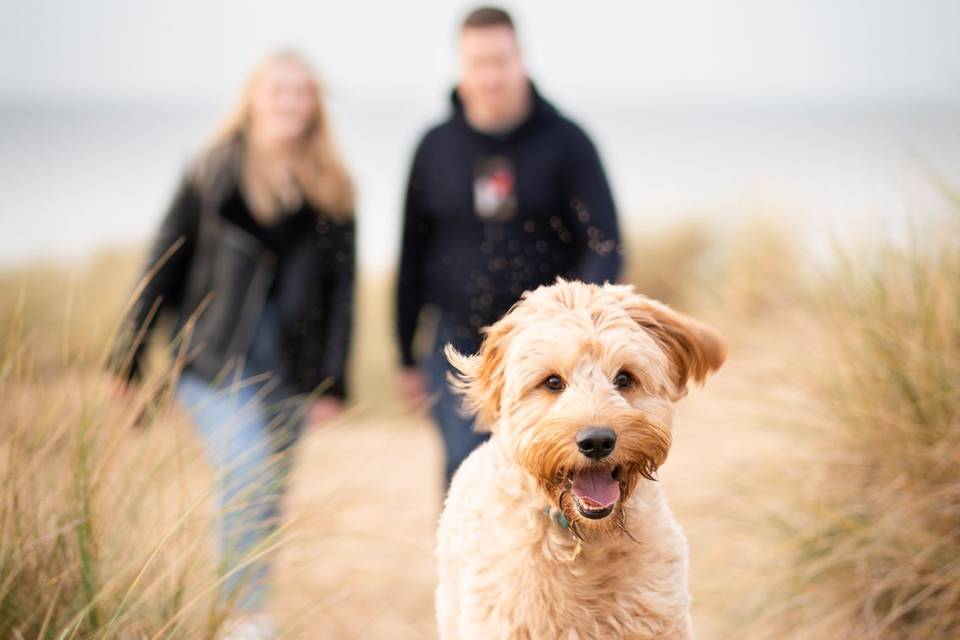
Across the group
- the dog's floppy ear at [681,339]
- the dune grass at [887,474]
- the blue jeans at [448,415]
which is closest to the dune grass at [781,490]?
the dune grass at [887,474]

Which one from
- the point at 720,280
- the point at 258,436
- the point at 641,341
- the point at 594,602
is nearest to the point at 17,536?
the point at 258,436

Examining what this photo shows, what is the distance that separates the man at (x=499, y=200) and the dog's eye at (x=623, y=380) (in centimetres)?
171

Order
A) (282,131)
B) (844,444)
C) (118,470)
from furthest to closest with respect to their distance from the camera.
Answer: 1. (282,131)
2. (844,444)
3. (118,470)

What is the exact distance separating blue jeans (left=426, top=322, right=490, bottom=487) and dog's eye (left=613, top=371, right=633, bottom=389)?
5.16 ft

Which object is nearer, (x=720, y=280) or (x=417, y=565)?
(x=417, y=565)

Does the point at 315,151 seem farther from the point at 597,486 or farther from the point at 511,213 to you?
the point at 597,486

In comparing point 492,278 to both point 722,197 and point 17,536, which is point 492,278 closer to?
point 17,536

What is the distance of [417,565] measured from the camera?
655 cm

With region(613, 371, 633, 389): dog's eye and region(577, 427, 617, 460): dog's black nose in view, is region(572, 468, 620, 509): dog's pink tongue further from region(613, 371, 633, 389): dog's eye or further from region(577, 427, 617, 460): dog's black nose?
region(613, 371, 633, 389): dog's eye

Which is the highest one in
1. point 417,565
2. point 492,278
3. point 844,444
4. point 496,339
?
point 496,339

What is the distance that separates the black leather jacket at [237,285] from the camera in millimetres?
5152

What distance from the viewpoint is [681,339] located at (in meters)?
2.98

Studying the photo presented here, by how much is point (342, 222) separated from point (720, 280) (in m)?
6.06

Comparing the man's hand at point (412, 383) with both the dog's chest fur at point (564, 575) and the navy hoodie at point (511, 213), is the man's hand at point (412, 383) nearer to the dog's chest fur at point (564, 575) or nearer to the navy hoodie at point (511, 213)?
the navy hoodie at point (511, 213)
